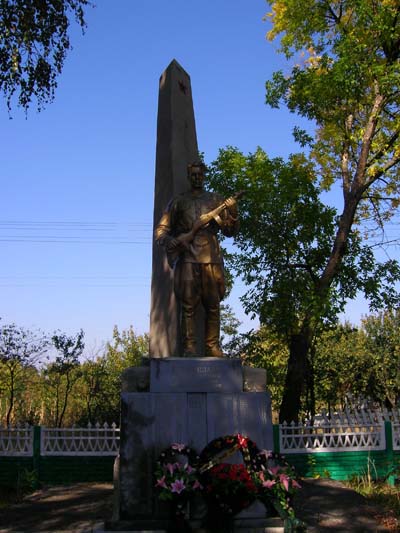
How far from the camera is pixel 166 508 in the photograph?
5.62 m

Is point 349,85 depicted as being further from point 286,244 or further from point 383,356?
point 383,356

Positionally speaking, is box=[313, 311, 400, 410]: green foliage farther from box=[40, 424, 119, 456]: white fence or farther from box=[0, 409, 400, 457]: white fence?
box=[40, 424, 119, 456]: white fence

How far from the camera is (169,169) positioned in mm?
7969

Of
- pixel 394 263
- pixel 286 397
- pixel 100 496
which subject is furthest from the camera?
pixel 394 263

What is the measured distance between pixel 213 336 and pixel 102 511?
336 centimetres

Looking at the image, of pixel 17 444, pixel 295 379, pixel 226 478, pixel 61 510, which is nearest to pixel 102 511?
pixel 61 510

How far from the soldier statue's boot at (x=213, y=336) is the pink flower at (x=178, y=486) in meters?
1.52

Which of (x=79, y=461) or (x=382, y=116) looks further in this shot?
(x=382, y=116)

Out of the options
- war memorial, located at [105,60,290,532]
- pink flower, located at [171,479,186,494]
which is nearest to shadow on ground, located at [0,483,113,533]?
war memorial, located at [105,60,290,532]

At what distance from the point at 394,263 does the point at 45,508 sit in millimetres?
10536

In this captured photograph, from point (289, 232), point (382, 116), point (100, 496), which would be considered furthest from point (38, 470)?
point (382, 116)

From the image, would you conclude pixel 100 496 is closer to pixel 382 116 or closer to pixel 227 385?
pixel 227 385

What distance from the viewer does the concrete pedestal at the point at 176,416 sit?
5660mm

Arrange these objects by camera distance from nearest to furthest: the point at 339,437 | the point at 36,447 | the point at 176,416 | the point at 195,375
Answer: the point at 176,416
the point at 195,375
the point at 36,447
the point at 339,437
